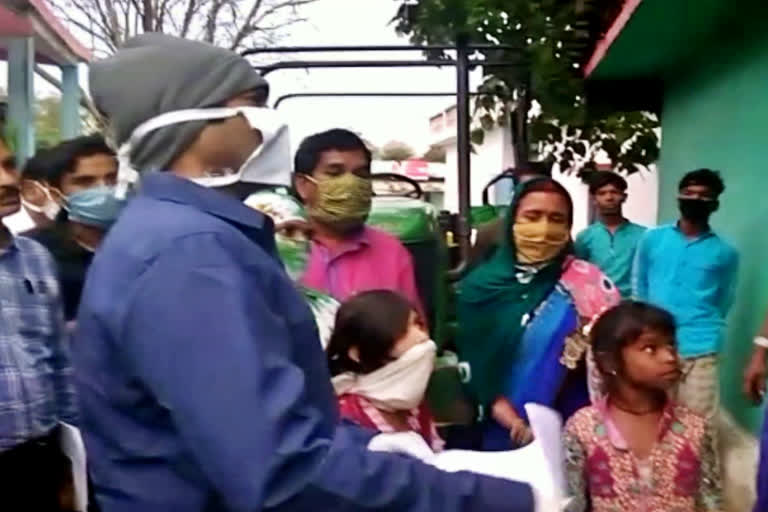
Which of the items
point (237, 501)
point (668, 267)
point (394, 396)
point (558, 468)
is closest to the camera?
point (237, 501)

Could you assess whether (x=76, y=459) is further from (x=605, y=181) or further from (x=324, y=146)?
(x=605, y=181)

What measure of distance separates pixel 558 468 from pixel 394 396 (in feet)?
3.60

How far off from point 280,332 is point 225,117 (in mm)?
333

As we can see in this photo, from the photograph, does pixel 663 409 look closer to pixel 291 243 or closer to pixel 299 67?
pixel 291 243

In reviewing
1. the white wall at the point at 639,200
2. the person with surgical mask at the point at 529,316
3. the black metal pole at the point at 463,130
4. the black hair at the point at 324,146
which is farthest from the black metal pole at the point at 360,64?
the white wall at the point at 639,200

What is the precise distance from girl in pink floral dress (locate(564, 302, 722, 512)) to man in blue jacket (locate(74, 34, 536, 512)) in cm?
177

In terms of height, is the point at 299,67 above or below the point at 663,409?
above

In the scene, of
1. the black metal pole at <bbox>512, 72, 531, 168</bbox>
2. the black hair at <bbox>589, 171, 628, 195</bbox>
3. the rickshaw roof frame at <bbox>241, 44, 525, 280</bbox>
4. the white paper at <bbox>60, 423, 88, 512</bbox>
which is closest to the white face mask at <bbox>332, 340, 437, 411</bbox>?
the white paper at <bbox>60, 423, 88, 512</bbox>

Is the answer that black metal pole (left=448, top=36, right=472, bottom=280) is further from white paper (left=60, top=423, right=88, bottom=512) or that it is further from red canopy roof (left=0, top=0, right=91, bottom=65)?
white paper (left=60, top=423, right=88, bottom=512)

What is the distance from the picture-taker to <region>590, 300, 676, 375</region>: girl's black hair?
3.46m

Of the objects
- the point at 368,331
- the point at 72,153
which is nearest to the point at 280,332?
the point at 368,331

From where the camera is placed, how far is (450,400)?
4.65m

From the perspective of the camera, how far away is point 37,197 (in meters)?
4.55

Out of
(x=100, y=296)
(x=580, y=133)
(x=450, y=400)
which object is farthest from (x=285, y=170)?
(x=580, y=133)
